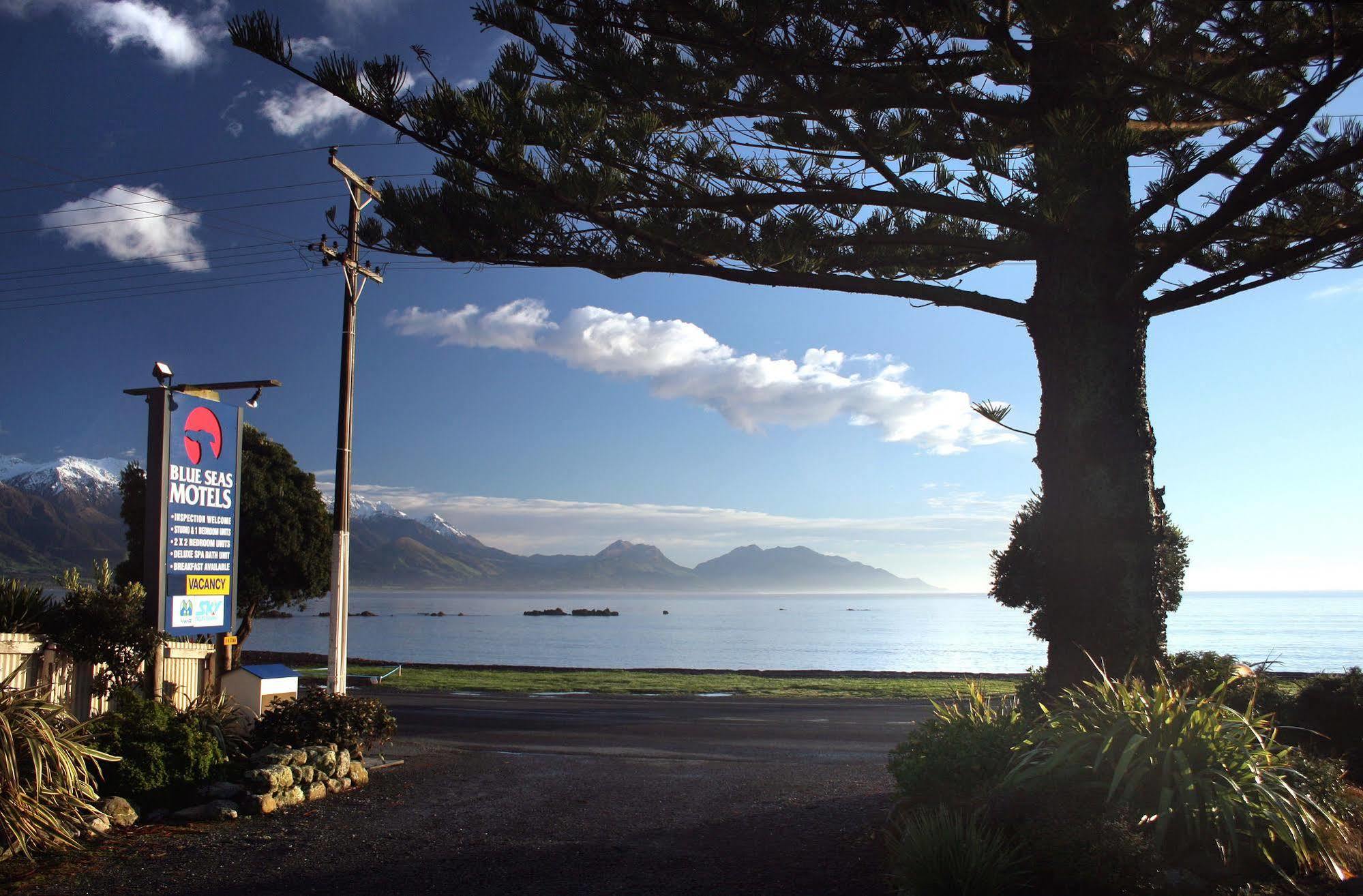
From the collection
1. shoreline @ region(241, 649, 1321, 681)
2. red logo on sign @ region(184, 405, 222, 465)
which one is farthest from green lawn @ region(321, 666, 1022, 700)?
red logo on sign @ region(184, 405, 222, 465)

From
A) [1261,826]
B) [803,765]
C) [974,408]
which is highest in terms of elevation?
[974,408]

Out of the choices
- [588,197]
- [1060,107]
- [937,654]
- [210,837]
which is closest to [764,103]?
[588,197]

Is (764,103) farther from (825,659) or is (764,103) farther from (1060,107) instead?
(825,659)

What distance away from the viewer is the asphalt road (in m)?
6.54

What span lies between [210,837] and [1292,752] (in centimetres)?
791

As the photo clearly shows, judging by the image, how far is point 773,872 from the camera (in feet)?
22.1

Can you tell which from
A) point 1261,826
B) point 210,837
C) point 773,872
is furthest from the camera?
point 210,837

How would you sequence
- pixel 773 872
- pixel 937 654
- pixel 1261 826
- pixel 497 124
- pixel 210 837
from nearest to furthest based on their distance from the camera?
1. pixel 1261 826
2. pixel 773 872
3. pixel 210 837
4. pixel 497 124
5. pixel 937 654

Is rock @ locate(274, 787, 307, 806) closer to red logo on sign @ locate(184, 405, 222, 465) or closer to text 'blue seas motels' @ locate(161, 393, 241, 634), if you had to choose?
text 'blue seas motels' @ locate(161, 393, 241, 634)

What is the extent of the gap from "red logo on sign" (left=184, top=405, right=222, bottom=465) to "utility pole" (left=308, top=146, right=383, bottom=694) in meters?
2.10

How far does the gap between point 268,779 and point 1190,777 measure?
7308mm

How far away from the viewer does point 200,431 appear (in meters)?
10.7

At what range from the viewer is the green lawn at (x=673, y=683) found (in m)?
22.6

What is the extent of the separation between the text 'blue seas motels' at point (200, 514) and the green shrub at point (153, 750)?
1.37 meters
